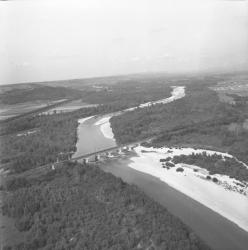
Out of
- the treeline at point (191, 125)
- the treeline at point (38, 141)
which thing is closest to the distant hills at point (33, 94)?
the treeline at point (38, 141)

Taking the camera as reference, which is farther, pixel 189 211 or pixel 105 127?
pixel 105 127

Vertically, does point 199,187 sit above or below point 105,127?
above

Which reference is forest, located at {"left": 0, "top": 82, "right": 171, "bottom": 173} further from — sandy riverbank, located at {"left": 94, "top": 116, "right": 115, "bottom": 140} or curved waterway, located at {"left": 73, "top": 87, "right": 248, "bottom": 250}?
sandy riverbank, located at {"left": 94, "top": 116, "right": 115, "bottom": 140}

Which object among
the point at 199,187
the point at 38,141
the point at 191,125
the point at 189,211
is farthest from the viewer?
the point at 191,125

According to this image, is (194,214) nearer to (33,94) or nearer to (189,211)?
(189,211)

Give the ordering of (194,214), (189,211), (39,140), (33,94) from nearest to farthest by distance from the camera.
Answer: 1. (194,214)
2. (189,211)
3. (39,140)
4. (33,94)

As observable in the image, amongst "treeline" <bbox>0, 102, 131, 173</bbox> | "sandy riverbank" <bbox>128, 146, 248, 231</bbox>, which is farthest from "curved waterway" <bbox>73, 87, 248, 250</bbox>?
"treeline" <bbox>0, 102, 131, 173</bbox>

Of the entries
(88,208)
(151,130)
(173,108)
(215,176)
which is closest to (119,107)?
(173,108)

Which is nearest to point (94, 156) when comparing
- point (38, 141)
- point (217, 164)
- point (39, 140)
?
point (38, 141)

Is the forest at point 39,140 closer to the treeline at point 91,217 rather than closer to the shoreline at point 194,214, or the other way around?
the treeline at point 91,217
